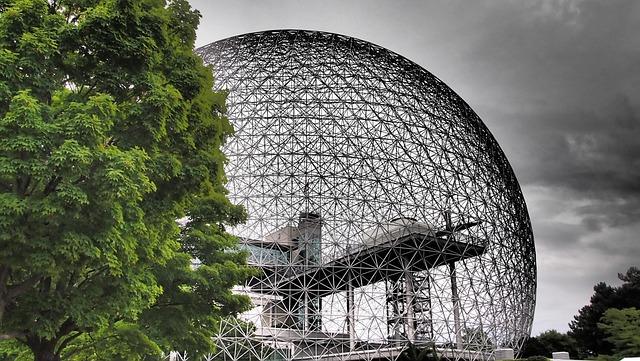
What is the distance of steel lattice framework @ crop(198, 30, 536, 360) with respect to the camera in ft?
106

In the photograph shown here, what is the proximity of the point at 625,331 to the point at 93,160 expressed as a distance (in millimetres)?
31951

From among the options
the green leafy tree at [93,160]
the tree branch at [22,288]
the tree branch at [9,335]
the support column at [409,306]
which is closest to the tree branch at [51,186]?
the green leafy tree at [93,160]

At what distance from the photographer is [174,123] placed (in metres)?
9.38

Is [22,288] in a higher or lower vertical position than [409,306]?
lower

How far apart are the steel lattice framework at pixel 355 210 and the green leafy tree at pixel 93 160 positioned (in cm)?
2119

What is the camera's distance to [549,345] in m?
→ 44.2

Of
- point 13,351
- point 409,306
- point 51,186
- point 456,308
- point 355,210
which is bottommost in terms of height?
point 13,351

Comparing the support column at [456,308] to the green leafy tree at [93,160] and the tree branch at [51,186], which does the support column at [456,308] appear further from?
the tree branch at [51,186]

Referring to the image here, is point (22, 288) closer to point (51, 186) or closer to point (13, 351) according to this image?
point (51, 186)

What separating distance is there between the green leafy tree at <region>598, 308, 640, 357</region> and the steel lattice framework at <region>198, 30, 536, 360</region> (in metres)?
7.66

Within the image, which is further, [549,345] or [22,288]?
[549,345]

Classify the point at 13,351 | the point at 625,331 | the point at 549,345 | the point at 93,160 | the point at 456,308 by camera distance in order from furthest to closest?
1. the point at 549,345
2. the point at 456,308
3. the point at 625,331
4. the point at 13,351
5. the point at 93,160

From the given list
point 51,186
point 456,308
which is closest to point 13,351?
point 51,186

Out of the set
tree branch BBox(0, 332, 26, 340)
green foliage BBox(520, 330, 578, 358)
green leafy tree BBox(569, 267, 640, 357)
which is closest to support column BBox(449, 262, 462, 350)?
green foliage BBox(520, 330, 578, 358)
